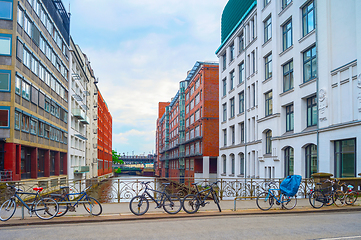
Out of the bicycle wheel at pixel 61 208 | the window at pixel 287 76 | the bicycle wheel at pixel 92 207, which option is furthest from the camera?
the window at pixel 287 76

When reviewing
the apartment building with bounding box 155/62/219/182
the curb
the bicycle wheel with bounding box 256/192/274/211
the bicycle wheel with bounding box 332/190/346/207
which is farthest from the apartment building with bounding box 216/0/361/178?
the apartment building with bounding box 155/62/219/182

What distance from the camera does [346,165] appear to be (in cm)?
1911

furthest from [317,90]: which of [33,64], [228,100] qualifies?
[33,64]

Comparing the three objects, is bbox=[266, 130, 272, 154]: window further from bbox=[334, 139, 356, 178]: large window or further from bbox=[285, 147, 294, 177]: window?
bbox=[334, 139, 356, 178]: large window

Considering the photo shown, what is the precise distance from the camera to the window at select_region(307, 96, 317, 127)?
22.7 metres

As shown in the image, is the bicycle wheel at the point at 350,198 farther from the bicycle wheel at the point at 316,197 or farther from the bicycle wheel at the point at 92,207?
the bicycle wheel at the point at 92,207

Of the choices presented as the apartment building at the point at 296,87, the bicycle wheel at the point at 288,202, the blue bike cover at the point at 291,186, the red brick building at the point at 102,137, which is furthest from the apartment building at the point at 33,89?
the red brick building at the point at 102,137

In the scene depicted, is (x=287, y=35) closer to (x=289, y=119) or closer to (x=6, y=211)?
(x=289, y=119)

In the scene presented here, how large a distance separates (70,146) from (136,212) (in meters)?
38.0

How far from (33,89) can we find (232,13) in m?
25.1

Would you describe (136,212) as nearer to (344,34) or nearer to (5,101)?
(344,34)

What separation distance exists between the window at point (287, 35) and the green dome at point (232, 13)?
8.35 m

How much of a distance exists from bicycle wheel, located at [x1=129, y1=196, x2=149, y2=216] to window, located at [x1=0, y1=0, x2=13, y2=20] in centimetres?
2066

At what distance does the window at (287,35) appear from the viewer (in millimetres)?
26141
